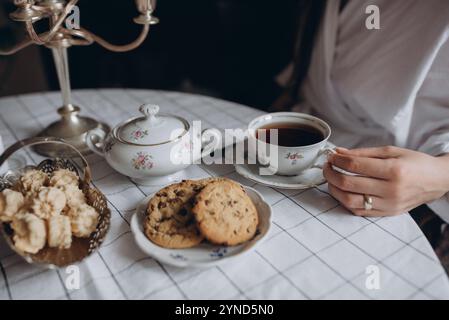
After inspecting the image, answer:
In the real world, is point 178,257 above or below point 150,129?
below

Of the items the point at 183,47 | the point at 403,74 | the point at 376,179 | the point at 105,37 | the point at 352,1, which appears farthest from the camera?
the point at 183,47

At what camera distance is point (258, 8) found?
198 cm

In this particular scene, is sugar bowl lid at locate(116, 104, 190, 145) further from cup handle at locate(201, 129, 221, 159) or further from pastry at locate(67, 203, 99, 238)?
pastry at locate(67, 203, 99, 238)

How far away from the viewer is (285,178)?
A: 81cm

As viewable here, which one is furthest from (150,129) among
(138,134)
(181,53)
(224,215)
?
(181,53)

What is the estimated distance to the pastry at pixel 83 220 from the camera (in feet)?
2.07

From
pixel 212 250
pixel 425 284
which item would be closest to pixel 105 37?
pixel 212 250

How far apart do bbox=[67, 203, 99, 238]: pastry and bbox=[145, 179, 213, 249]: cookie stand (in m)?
0.08

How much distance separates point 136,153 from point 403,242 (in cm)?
48

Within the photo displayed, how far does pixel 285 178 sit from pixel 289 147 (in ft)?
0.26

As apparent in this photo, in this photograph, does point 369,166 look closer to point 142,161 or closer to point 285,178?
point 285,178

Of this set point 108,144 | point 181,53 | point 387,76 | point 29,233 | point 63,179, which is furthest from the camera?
point 181,53

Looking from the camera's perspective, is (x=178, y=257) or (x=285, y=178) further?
(x=285, y=178)

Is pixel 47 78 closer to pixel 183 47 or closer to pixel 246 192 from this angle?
pixel 183 47
